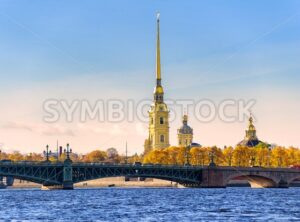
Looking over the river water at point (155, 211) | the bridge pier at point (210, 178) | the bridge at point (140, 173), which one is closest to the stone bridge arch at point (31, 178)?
the bridge at point (140, 173)

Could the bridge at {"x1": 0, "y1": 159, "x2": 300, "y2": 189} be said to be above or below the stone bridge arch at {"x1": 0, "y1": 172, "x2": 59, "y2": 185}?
above

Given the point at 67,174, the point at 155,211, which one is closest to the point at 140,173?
the point at 67,174

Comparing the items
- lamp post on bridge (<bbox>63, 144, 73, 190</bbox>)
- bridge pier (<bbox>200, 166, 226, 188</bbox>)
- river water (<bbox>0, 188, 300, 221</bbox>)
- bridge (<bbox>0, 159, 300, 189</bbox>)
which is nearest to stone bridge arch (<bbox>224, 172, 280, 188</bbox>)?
bridge (<bbox>0, 159, 300, 189</bbox>)

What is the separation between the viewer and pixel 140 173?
144500 millimetres

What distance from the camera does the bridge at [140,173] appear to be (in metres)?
132

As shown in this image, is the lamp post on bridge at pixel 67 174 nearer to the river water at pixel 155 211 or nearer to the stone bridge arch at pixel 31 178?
the stone bridge arch at pixel 31 178

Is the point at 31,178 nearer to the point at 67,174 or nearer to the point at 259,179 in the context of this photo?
the point at 67,174

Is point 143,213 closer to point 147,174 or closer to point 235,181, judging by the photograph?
point 147,174

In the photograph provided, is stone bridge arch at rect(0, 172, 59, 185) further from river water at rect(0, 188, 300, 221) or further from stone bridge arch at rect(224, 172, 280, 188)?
stone bridge arch at rect(224, 172, 280, 188)

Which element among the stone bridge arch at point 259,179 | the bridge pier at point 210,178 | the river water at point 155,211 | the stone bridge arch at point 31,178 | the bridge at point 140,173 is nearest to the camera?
the river water at point 155,211

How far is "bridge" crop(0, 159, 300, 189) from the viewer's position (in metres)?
132

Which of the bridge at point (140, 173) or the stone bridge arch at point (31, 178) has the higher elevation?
the bridge at point (140, 173)

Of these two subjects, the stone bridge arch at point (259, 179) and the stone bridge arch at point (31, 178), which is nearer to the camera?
the stone bridge arch at point (31, 178)

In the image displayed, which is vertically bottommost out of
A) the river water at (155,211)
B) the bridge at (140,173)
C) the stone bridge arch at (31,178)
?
the river water at (155,211)
